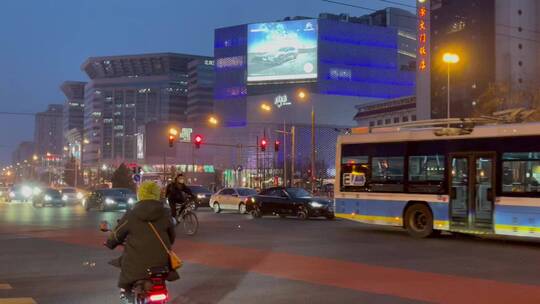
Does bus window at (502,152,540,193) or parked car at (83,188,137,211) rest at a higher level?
bus window at (502,152,540,193)

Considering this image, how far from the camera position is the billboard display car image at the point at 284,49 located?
123m

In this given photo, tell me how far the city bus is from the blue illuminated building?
105793 millimetres

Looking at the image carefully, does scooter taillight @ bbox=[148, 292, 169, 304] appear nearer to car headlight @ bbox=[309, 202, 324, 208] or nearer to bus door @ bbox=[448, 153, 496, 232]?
bus door @ bbox=[448, 153, 496, 232]

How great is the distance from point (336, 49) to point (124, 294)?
127868 millimetres

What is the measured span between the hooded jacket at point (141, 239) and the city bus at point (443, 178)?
12.6 meters

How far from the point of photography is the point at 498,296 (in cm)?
930

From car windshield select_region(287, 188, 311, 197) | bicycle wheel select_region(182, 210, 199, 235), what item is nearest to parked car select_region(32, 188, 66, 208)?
car windshield select_region(287, 188, 311, 197)

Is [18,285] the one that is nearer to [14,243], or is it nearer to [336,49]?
[14,243]

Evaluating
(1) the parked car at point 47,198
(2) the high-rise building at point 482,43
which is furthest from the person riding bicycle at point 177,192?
(2) the high-rise building at point 482,43

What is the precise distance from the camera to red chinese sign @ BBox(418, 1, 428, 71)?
99688 millimetres

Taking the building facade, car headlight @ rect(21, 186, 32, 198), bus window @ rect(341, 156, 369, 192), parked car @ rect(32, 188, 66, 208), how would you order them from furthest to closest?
the building facade → car headlight @ rect(21, 186, 32, 198) → parked car @ rect(32, 188, 66, 208) → bus window @ rect(341, 156, 369, 192)

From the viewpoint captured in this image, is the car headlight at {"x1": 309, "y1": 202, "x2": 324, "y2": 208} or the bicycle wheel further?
the car headlight at {"x1": 309, "y1": 202, "x2": 324, "y2": 208}

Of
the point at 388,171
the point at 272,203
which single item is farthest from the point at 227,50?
the point at 388,171

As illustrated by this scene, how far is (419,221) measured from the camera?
18797mm
